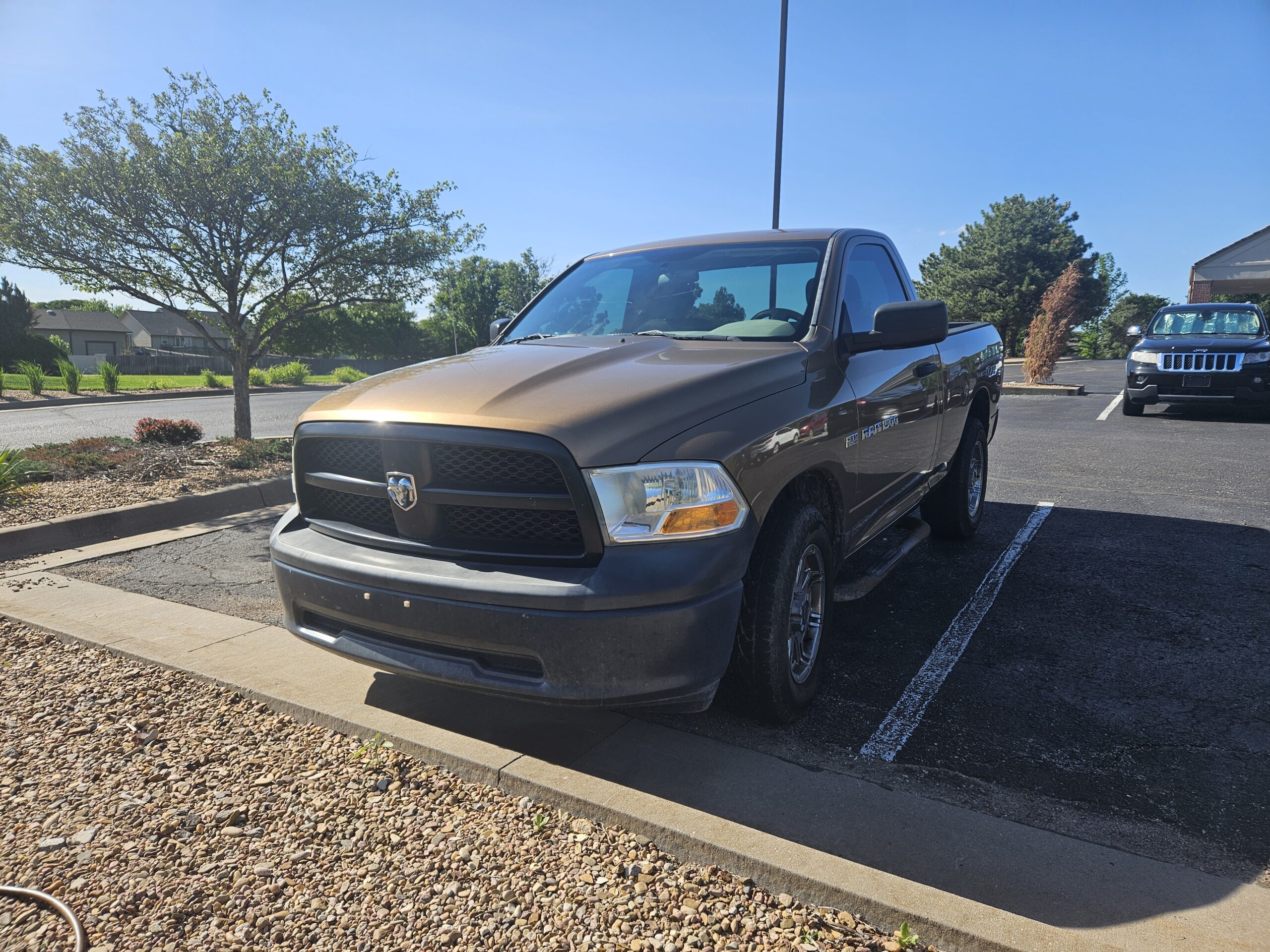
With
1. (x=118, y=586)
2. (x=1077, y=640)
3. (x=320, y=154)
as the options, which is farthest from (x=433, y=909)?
(x=320, y=154)

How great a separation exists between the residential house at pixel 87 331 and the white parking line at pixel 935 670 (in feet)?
262

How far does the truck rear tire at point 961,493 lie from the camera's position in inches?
217

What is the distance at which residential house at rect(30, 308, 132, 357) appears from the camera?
70812mm

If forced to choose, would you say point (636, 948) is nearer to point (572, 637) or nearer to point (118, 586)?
point (572, 637)

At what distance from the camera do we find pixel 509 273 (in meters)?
80.4

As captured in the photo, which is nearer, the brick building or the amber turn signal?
the amber turn signal

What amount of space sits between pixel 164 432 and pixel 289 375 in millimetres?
31840

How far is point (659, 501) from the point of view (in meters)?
2.45

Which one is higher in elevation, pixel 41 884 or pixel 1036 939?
pixel 1036 939

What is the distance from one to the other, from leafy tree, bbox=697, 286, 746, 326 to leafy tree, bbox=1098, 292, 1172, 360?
2334 inches

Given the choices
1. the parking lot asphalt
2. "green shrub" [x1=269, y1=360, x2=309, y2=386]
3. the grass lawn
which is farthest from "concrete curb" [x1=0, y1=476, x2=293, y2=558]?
"green shrub" [x1=269, y1=360, x2=309, y2=386]

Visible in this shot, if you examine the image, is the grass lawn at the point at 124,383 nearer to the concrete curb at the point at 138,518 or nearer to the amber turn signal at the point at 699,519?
the concrete curb at the point at 138,518

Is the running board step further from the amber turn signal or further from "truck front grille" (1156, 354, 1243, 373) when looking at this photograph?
"truck front grille" (1156, 354, 1243, 373)

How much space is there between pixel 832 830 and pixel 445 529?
1.51 metres
